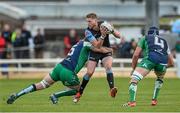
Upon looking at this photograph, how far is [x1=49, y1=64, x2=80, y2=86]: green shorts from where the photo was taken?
18.5m

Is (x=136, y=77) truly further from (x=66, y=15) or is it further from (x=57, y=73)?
(x=66, y=15)

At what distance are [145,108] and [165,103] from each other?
5.33ft

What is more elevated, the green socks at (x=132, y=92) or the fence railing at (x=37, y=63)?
the green socks at (x=132, y=92)

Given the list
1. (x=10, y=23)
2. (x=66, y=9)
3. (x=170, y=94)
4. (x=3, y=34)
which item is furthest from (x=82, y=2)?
(x=170, y=94)

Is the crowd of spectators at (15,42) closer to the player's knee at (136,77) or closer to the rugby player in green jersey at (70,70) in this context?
the rugby player in green jersey at (70,70)

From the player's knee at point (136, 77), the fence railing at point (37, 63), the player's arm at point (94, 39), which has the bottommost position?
the fence railing at point (37, 63)

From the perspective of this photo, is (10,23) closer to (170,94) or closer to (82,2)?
(82,2)

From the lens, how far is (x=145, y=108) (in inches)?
709

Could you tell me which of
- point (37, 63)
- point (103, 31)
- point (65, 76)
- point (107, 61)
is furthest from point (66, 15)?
point (65, 76)

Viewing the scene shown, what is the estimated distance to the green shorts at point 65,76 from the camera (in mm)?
18547

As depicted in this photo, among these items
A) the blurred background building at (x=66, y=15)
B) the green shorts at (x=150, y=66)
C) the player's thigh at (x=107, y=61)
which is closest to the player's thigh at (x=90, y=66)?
the player's thigh at (x=107, y=61)

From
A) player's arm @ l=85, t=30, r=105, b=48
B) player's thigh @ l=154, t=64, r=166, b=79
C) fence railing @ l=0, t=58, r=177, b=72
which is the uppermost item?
player's arm @ l=85, t=30, r=105, b=48

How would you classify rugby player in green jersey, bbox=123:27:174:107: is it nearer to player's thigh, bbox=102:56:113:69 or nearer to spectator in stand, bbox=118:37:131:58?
player's thigh, bbox=102:56:113:69

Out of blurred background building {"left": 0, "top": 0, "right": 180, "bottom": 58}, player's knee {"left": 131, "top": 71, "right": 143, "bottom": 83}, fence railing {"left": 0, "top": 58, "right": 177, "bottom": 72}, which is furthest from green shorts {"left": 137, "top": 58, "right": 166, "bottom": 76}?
blurred background building {"left": 0, "top": 0, "right": 180, "bottom": 58}
